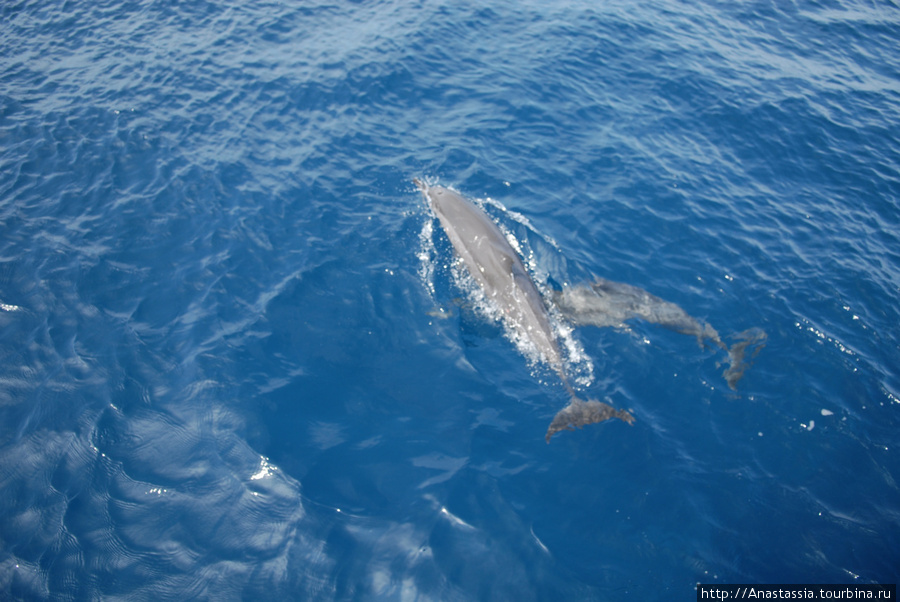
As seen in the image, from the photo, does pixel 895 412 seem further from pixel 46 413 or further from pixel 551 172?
pixel 46 413

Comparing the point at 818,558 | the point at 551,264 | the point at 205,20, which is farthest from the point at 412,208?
the point at 205,20

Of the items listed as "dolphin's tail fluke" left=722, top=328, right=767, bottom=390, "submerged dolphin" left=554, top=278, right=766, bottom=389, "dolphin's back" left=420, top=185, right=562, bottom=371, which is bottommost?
"dolphin's tail fluke" left=722, top=328, right=767, bottom=390

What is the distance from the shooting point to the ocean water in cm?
988

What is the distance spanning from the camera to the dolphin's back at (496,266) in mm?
12951

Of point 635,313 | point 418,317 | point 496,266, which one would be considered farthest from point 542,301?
point 418,317

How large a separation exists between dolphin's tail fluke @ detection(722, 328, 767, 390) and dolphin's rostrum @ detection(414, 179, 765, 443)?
0.03 metres

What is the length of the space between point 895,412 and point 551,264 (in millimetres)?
9703

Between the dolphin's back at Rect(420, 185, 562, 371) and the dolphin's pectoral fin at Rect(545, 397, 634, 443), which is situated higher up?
the dolphin's back at Rect(420, 185, 562, 371)

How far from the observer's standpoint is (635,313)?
547 inches

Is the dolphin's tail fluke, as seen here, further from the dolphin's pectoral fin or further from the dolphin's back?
the dolphin's back

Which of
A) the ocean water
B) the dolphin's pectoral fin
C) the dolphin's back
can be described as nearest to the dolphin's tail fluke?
the ocean water

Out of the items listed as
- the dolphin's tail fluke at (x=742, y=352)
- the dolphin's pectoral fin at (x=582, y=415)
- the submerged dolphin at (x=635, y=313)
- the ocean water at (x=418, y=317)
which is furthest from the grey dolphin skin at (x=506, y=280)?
the dolphin's tail fluke at (x=742, y=352)

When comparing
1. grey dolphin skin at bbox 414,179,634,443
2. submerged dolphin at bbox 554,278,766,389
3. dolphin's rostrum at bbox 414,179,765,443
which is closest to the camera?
grey dolphin skin at bbox 414,179,634,443

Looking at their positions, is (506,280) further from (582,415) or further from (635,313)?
(582,415)
